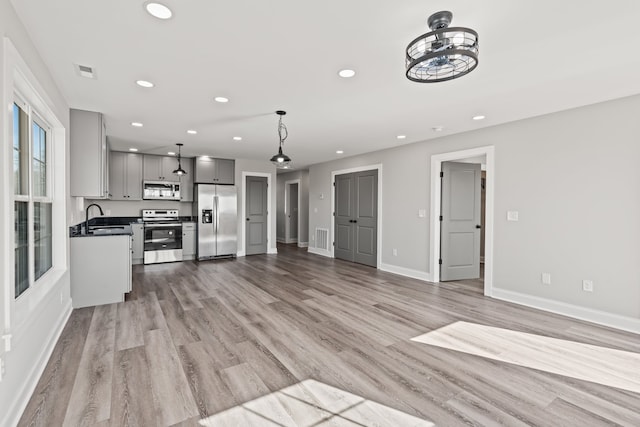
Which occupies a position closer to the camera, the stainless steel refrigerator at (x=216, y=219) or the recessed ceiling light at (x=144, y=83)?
the recessed ceiling light at (x=144, y=83)

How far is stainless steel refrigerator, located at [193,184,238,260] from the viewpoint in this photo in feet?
23.0

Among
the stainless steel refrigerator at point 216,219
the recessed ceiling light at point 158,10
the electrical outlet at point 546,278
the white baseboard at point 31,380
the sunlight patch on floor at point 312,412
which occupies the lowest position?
the sunlight patch on floor at point 312,412

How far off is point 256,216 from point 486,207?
17.3 ft

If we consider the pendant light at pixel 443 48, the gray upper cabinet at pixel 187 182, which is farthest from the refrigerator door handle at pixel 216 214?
the pendant light at pixel 443 48

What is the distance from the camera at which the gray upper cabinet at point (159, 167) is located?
6.84m

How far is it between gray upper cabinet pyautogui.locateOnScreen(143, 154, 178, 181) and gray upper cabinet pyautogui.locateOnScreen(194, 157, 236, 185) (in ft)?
1.80

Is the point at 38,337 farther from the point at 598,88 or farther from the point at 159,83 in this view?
the point at 598,88

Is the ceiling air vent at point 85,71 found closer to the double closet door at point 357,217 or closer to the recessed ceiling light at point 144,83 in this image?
the recessed ceiling light at point 144,83

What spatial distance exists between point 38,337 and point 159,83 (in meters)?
2.36

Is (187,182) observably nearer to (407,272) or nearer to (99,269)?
(99,269)

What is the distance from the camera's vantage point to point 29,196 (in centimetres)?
245

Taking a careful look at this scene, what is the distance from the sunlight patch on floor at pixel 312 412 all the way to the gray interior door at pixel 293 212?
823 centimetres

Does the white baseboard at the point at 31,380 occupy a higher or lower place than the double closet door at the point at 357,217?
lower

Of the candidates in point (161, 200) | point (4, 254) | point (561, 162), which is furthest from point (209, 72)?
point (161, 200)
